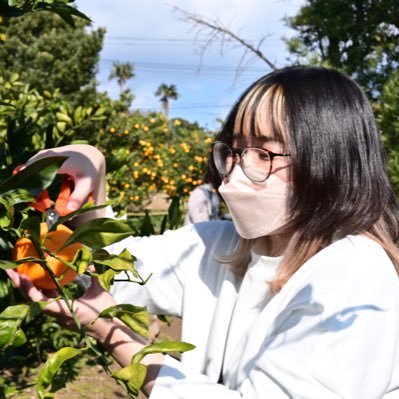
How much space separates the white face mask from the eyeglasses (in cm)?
1

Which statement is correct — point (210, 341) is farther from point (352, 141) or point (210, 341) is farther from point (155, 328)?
point (155, 328)

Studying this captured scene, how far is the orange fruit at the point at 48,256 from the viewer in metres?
0.86

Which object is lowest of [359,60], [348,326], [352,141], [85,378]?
[85,378]

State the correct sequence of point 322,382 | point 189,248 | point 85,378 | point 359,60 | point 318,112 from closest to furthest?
point 322,382
point 318,112
point 189,248
point 85,378
point 359,60

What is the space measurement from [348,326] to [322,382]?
9cm

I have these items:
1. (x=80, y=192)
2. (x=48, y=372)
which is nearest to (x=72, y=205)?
(x=80, y=192)

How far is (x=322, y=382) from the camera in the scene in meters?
0.86

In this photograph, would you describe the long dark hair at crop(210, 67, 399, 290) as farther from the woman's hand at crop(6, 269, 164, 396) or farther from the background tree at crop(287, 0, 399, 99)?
the background tree at crop(287, 0, 399, 99)

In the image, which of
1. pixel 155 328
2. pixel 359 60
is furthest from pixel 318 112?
pixel 359 60

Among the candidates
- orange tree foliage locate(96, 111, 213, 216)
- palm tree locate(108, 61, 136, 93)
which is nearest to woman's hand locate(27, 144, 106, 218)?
orange tree foliage locate(96, 111, 213, 216)

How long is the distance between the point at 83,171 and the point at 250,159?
31 centimetres

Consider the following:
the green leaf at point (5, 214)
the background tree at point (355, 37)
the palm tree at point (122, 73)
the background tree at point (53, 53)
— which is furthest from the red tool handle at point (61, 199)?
the palm tree at point (122, 73)

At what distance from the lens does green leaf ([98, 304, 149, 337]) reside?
0.84 meters

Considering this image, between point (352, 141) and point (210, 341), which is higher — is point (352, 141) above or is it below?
above
